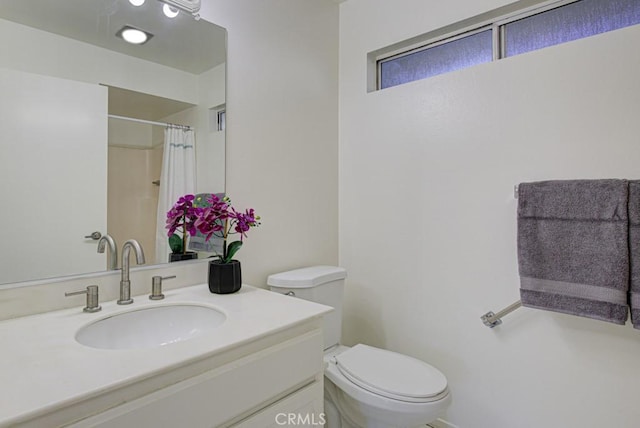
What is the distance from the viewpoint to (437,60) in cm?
186

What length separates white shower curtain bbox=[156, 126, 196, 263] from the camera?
4.43 feet

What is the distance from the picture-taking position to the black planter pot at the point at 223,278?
1289mm

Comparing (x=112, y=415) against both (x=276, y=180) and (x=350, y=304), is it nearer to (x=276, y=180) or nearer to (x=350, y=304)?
(x=276, y=180)

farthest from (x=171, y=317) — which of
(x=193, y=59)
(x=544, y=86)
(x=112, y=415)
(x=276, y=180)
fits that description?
(x=544, y=86)

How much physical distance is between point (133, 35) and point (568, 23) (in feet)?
5.82

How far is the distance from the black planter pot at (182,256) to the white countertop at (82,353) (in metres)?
0.22

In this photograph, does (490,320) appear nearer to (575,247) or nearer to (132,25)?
(575,247)

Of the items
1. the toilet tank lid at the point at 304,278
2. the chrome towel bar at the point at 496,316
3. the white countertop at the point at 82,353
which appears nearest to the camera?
the white countertop at the point at 82,353

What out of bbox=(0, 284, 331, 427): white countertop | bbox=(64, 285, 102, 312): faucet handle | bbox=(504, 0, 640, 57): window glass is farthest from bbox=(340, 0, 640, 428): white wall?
bbox=(64, 285, 102, 312): faucet handle

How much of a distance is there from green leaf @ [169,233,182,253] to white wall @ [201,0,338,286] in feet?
0.94

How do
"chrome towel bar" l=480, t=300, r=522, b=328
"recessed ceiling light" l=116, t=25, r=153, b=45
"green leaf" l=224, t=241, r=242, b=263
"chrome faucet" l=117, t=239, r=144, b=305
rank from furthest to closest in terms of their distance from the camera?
"chrome towel bar" l=480, t=300, r=522, b=328, "green leaf" l=224, t=241, r=242, b=263, "recessed ceiling light" l=116, t=25, r=153, b=45, "chrome faucet" l=117, t=239, r=144, b=305

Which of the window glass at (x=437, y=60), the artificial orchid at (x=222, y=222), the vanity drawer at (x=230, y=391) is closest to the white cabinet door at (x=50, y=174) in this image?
the artificial orchid at (x=222, y=222)

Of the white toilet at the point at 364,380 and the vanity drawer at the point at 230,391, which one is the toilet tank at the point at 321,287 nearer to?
the white toilet at the point at 364,380

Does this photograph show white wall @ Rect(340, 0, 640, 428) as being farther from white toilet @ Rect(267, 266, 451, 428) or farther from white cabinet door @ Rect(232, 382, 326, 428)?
white cabinet door @ Rect(232, 382, 326, 428)
